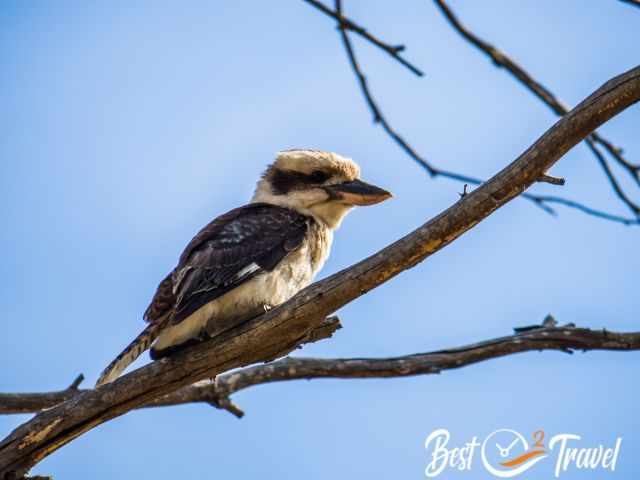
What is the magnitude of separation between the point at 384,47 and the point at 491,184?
1.90 ft

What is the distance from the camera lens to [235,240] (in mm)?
3797

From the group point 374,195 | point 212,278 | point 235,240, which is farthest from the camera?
point 374,195

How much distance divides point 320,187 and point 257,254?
2.23 feet

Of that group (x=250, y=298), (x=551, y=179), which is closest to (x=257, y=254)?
(x=250, y=298)

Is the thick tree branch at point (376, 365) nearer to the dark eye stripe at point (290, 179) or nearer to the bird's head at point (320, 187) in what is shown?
the bird's head at point (320, 187)

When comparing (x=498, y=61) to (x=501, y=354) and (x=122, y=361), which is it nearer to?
(x=501, y=354)

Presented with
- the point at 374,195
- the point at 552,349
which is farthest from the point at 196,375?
the point at 552,349

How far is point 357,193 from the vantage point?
416cm

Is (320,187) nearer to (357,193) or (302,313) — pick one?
(357,193)

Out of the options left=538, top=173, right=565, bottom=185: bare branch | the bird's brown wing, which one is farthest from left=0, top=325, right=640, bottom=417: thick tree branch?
left=538, top=173, right=565, bottom=185: bare branch

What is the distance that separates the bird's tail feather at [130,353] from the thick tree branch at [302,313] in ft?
0.56

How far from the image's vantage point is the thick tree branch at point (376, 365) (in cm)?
379

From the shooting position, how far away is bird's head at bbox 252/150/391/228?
418 centimetres

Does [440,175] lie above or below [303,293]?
above
